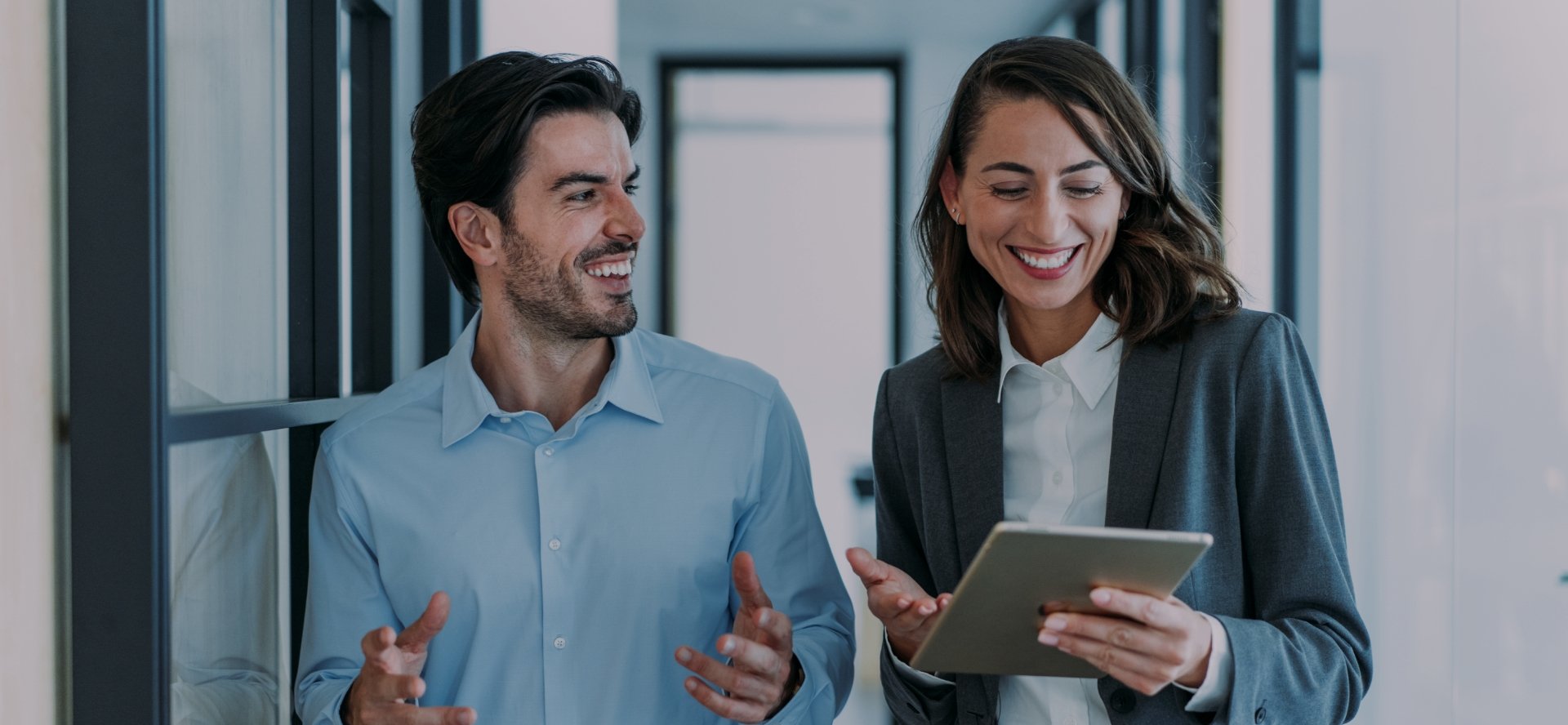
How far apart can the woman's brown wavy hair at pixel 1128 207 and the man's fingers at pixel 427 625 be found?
68cm

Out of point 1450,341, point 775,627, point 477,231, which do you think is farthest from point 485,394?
point 1450,341

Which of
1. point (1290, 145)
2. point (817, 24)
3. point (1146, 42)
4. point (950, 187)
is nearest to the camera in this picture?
point (950, 187)

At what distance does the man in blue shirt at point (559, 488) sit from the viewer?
1.44m

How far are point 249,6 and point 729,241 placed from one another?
5.25 m

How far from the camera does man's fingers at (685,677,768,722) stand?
50.4 inches

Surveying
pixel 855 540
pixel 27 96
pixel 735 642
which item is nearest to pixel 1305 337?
pixel 735 642

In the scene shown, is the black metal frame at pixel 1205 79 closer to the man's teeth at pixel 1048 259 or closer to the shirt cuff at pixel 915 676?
the man's teeth at pixel 1048 259

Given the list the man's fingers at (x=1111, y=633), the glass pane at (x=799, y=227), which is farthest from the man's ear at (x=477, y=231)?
the glass pane at (x=799, y=227)

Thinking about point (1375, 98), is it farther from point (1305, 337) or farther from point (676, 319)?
point (676, 319)

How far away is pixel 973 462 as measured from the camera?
142 centimetres

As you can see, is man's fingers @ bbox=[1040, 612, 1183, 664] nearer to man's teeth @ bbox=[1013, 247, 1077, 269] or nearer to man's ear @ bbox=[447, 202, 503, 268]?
man's teeth @ bbox=[1013, 247, 1077, 269]

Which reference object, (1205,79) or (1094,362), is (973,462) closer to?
(1094,362)

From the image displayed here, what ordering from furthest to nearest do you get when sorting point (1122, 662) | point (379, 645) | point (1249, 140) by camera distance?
point (1249, 140), point (379, 645), point (1122, 662)

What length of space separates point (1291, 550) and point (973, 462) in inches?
14.1
